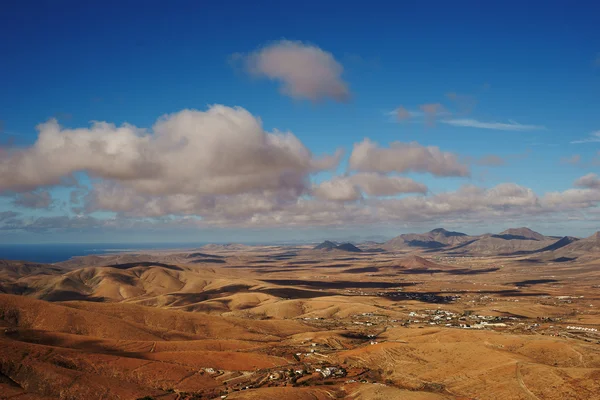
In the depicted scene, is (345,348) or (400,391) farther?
(345,348)

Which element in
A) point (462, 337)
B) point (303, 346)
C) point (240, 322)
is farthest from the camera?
point (240, 322)

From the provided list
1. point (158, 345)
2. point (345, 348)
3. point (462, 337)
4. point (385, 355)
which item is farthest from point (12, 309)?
point (462, 337)

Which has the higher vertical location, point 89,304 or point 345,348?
point 89,304

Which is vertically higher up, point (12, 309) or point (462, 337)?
point (12, 309)

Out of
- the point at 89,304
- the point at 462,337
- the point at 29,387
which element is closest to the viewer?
the point at 29,387

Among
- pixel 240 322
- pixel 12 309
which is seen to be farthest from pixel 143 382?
pixel 240 322

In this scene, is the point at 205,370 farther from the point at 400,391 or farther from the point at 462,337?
the point at 462,337

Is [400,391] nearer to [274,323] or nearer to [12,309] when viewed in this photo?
[274,323]

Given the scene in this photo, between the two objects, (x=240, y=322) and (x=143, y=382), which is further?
(x=240, y=322)

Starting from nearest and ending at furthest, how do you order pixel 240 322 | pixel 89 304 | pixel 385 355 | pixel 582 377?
pixel 582 377
pixel 385 355
pixel 89 304
pixel 240 322
